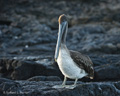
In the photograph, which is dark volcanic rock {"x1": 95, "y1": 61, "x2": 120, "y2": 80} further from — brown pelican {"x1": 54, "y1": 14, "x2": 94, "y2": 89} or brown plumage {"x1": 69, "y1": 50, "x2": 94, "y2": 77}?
brown pelican {"x1": 54, "y1": 14, "x2": 94, "y2": 89}

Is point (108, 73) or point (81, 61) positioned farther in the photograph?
point (108, 73)

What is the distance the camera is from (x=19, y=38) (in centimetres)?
2247

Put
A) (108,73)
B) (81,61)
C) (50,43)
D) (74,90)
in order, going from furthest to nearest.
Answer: (50,43), (108,73), (81,61), (74,90)

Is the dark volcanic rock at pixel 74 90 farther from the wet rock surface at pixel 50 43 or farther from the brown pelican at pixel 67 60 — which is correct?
the brown pelican at pixel 67 60

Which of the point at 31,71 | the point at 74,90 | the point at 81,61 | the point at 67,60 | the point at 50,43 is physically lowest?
the point at 50,43

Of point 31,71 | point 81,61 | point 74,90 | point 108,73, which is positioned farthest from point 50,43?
point 74,90

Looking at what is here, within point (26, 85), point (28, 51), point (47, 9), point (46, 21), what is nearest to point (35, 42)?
point (28, 51)

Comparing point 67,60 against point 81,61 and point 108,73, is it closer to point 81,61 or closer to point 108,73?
point 81,61

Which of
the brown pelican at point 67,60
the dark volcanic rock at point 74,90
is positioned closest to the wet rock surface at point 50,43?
the dark volcanic rock at point 74,90

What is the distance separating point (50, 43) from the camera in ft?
67.6

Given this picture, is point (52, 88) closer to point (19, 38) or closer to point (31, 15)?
point (19, 38)

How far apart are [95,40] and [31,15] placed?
11.5 metres

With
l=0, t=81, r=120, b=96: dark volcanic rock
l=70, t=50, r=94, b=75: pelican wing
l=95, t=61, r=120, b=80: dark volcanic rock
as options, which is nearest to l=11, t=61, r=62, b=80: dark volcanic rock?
l=95, t=61, r=120, b=80: dark volcanic rock

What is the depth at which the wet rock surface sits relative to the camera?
22.4 ft
